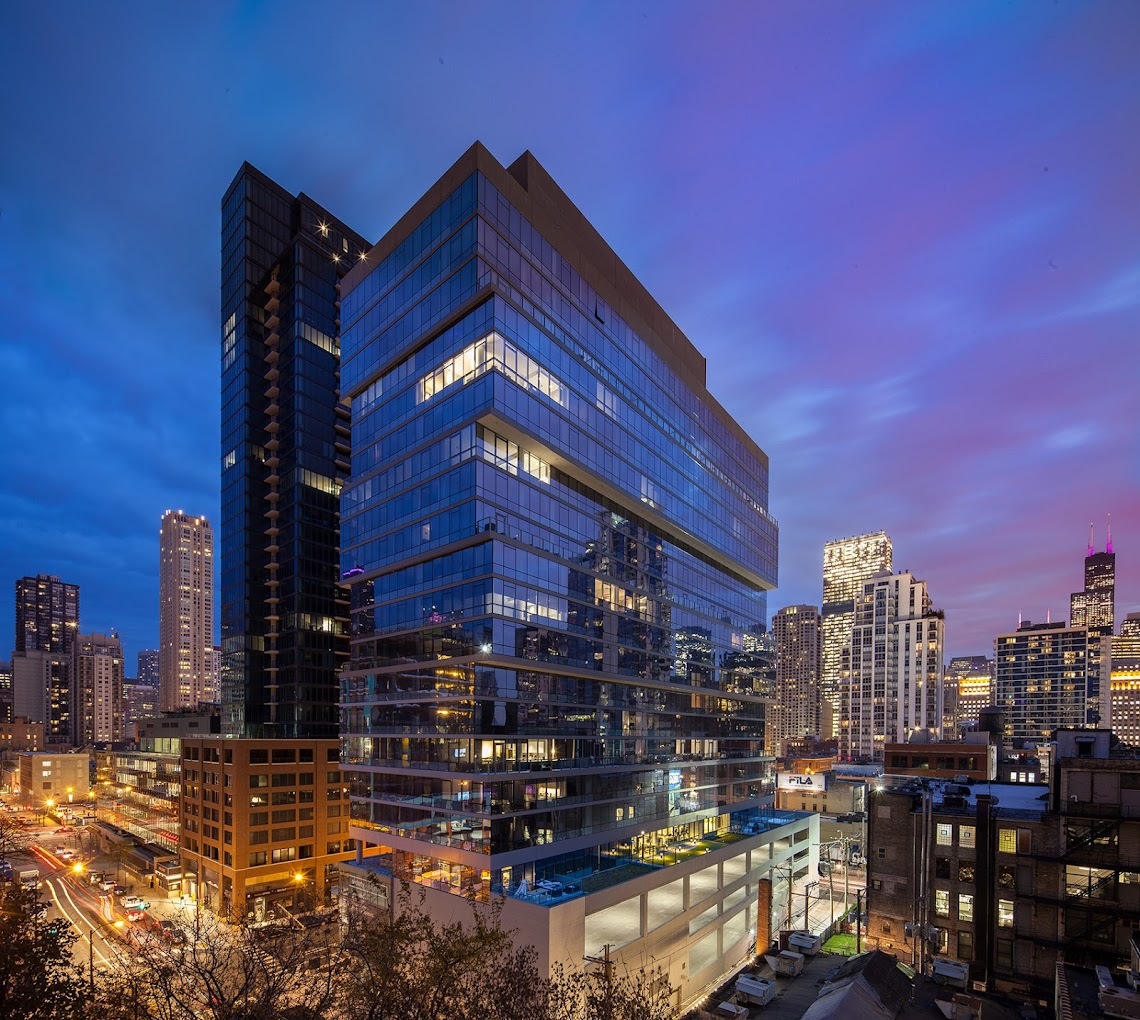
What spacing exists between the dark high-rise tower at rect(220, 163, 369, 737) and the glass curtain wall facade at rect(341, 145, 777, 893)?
31.0 m

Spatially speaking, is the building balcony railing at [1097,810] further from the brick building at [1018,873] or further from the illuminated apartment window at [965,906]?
the illuminated apartment window at [965,906]

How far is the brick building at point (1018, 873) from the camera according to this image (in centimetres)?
4119

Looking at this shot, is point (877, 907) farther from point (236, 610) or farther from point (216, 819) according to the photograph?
point (236, 610)

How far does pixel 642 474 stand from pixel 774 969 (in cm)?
4299

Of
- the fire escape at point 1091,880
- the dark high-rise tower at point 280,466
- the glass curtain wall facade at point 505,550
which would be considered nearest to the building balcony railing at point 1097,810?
the fire escape at point 1091,880

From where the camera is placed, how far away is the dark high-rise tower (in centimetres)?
8644

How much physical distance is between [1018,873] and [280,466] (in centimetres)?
9134

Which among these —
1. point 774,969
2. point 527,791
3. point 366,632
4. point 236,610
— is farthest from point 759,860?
point 236,610

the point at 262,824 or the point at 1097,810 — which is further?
the point at 262,824

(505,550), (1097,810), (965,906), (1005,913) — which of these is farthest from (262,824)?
(1097,810)

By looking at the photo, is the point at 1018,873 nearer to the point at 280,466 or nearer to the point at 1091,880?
the point at 1091,880

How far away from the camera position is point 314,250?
93.9 meters

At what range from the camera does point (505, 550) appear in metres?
48.3

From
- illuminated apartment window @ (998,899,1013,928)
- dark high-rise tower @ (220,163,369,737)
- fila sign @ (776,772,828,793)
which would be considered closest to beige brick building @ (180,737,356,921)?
dark high-rise tower @ (220,163,369,737)
